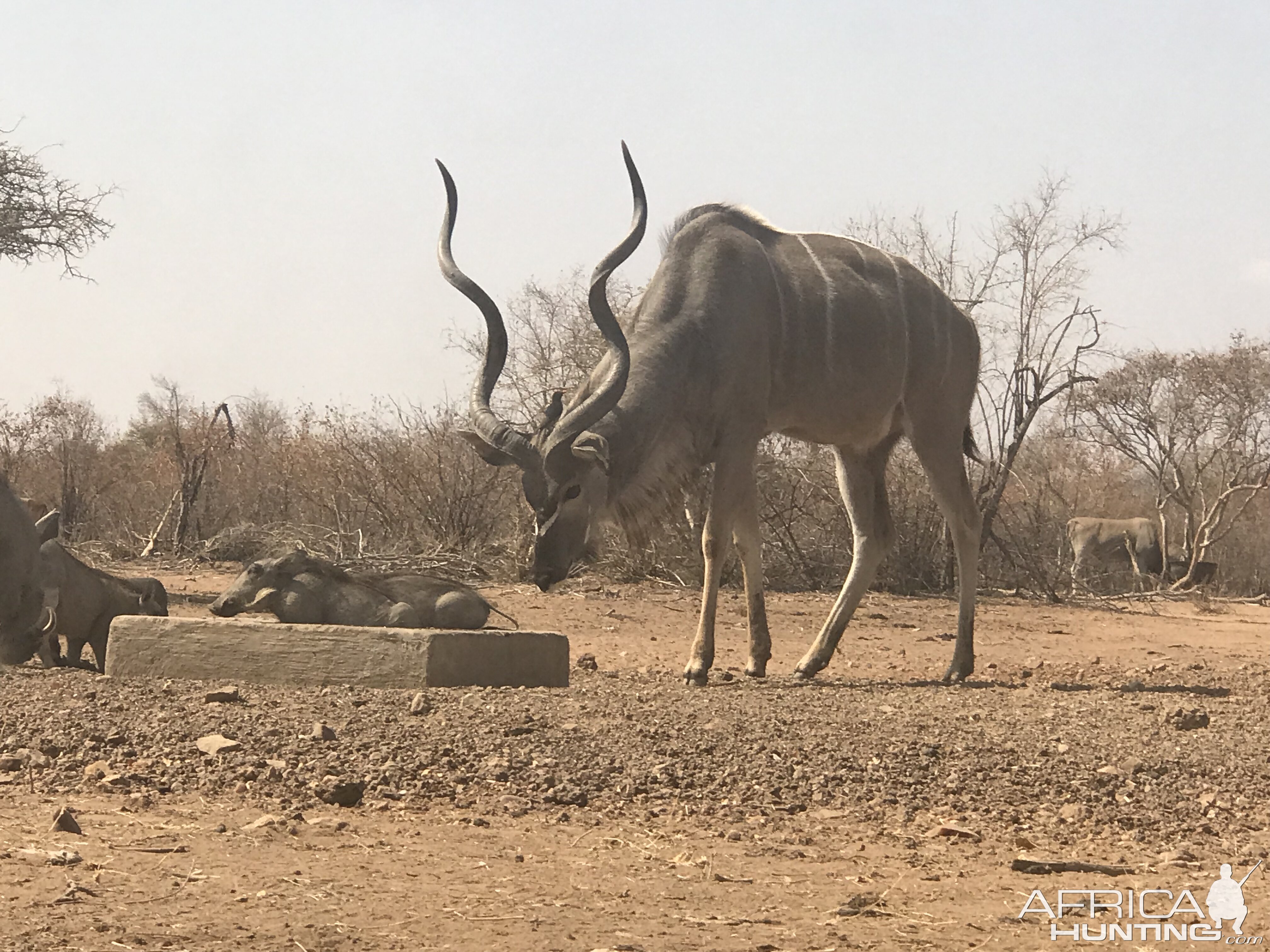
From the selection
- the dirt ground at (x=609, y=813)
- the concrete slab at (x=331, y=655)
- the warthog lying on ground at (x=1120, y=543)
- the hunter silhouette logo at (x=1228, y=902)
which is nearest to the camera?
the dirt ground at (x=609, y=813)

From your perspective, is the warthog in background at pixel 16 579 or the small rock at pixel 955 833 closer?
the small rock at pixel 955 833

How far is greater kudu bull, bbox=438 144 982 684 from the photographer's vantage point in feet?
24.8

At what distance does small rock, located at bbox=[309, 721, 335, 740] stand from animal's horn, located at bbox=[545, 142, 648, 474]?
2.16m

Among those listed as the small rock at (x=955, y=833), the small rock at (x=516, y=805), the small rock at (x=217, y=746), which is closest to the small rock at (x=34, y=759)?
the small rock at (x=217, y=746)

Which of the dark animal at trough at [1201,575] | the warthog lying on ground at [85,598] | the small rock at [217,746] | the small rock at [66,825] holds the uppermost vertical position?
the dark animal at trough at [1201,575]

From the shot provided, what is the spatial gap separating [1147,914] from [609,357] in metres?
4.46

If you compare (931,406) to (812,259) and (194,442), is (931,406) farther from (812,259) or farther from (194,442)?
(194,442)

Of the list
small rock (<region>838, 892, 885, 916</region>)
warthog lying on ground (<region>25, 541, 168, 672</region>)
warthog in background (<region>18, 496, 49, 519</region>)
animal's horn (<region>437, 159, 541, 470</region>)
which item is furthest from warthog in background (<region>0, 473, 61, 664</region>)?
warthog in background (<region>18, 496, 49, 519</region>)

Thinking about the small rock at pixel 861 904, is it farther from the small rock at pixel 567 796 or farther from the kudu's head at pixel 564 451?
the kudu's head at pixel 564 451

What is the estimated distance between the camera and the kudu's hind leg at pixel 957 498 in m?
9.14

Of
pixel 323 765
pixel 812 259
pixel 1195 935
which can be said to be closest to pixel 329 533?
pixel 812 259

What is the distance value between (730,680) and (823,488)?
7.66 metres

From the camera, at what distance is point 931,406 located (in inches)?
362

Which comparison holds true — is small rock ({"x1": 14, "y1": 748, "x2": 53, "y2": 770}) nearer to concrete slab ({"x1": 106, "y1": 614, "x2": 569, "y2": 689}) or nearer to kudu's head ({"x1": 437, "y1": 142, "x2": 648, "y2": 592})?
concrete slab ({"x1": 106, "y1": 614, "x2": 569, "y2": 689})
